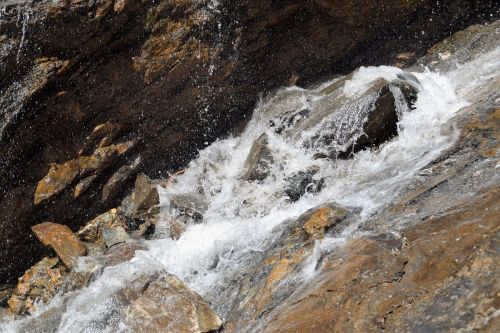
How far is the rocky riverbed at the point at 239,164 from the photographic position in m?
4.26

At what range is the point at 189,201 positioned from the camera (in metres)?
7.32

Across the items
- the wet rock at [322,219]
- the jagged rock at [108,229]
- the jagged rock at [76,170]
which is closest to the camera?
the wet rock at [322,219]

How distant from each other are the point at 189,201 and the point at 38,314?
2.40 metres

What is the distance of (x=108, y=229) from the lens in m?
7.48

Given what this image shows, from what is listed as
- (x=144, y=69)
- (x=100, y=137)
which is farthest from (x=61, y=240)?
(x=144, y=69)

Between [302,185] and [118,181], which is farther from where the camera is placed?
[118,181]

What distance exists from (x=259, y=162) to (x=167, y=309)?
9.43 ft

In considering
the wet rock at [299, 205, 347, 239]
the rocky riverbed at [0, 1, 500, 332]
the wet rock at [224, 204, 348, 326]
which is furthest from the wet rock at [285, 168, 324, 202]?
the wet rock at [299, 205, 347, 239]

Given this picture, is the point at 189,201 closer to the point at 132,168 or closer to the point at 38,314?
the point at 132,168

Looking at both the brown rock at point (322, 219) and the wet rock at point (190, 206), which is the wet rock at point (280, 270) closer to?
the brown rock at point (322, 219)

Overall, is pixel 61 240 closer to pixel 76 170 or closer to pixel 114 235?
pixel 114 235

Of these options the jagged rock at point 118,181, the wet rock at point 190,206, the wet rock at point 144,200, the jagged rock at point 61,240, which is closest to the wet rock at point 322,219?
the wet rock at point 190,206

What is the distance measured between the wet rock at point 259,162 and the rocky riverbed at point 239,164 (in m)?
0.03

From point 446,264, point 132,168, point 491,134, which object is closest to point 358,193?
point 491,134
